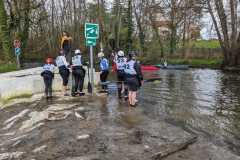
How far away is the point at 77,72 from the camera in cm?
1636

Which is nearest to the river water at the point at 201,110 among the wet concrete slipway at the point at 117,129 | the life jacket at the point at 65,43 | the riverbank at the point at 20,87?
the wet concrete slipway at the point at 117,129

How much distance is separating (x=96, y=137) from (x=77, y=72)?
22.4 feet

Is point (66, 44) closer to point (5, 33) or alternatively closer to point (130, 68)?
point (130, 68)

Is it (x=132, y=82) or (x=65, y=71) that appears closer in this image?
(x=132, y=82)

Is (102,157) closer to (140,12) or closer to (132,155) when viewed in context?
(132,155)

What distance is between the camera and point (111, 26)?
59438 millimetres

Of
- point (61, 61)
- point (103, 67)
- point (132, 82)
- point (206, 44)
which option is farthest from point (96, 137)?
point (206, 44)

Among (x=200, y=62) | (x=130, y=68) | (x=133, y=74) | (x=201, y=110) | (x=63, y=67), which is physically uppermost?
(x=130, y=68)

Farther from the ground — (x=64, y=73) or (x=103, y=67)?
(x=103, y=67)

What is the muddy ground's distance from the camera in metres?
8.83

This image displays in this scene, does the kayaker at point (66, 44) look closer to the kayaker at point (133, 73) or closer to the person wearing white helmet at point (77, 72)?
the person wearing white helmet at point (77, 72)

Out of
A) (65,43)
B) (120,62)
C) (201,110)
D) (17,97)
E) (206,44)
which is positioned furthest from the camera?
(206,44)

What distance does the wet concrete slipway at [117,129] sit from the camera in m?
8.96

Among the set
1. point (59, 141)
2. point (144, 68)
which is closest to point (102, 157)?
point (59, 141)
